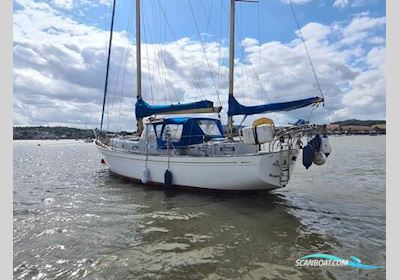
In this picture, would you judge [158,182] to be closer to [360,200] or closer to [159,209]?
[159,209]

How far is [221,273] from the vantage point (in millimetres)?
5586

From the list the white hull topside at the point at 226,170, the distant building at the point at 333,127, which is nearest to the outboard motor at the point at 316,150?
the distant building at the point at 333,127

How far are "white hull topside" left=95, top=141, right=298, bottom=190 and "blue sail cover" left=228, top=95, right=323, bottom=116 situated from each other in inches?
69.1

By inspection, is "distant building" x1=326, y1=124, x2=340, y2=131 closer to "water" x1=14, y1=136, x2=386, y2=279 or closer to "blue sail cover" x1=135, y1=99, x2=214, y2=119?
"water" x1=14, y1=136, x2=386, y2=279

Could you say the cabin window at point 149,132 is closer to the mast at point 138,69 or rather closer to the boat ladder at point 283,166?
the mast at point 138,69

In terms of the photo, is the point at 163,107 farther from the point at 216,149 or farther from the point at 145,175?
the point at 216,149

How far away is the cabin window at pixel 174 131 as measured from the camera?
13297mm

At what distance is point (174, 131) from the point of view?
1348 cm

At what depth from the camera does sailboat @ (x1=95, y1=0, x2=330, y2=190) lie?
408 inches

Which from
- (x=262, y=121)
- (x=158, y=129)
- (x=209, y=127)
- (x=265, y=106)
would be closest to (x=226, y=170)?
(x=262, y=121)

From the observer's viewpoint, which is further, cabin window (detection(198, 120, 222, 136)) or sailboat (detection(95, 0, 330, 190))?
cabin window (detection(198, 120, 222, 136))

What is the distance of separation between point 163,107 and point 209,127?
2.45 m

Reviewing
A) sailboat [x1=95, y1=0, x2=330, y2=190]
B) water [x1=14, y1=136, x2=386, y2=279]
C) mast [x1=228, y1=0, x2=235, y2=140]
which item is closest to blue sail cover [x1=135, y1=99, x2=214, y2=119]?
sailboat [x1=95, y1=0, x2=330, y2=190]

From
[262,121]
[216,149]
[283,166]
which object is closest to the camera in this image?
[262,121]
